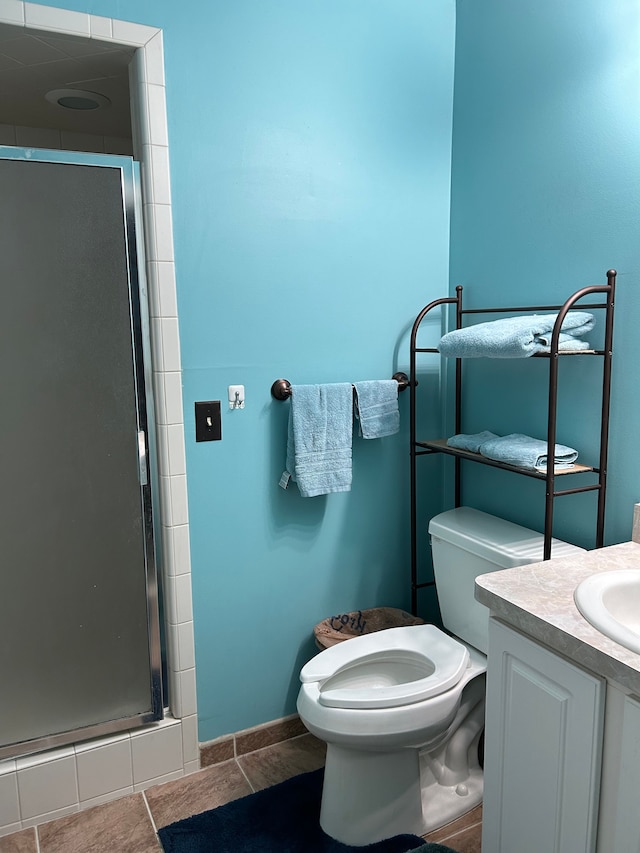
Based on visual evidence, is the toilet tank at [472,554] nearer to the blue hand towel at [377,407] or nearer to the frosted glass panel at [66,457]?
the blue hand towel at [377,407]

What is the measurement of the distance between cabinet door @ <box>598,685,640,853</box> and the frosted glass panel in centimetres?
126

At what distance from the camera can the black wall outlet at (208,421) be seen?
1850mm

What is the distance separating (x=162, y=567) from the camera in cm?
188

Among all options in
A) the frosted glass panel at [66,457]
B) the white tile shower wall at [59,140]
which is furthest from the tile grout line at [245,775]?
the white tile shower wall at [59,140]

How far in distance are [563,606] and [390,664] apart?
0.77 metres

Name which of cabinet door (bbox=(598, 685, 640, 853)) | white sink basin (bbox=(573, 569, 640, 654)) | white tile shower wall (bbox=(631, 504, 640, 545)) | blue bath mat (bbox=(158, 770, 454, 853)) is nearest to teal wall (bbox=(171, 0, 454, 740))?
blue bath mat (bbox=(158, 770, 454, 853))

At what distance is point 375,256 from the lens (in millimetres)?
2064

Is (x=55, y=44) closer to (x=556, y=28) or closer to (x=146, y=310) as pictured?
(x=146, y=310)

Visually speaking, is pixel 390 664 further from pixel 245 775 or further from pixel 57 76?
pixel 57 76

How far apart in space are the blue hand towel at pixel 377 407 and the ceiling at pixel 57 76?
114cm

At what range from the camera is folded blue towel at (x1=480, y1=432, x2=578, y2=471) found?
5.38ft

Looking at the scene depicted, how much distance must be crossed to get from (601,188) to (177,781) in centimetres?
206

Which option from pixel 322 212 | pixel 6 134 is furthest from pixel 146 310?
pixel 6 134

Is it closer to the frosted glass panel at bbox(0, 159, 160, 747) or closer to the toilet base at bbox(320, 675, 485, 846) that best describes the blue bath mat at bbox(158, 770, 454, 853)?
the toilet base at bbox(320, 675, 485, 846)
